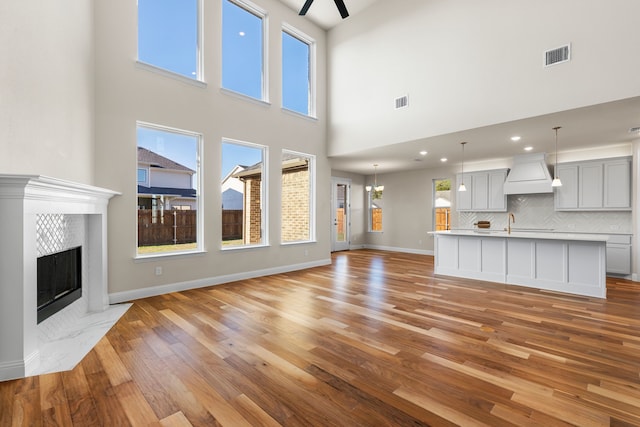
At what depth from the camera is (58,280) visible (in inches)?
121

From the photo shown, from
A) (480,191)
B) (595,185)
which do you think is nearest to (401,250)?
(480,191)

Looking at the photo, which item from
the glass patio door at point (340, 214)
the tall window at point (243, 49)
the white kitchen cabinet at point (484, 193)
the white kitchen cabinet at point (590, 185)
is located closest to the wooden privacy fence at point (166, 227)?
the tall window at point (243, 49)

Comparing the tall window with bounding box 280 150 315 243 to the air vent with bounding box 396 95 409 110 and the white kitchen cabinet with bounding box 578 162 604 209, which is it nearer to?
the air vent with bounding box 396 95 409 110

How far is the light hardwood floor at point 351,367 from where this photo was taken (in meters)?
1.78

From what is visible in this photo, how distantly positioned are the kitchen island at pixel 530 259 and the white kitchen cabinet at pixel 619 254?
149 centimetres

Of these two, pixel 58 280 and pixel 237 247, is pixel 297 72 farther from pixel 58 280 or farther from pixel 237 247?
pixel 58 280

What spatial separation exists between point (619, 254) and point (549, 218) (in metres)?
1.38

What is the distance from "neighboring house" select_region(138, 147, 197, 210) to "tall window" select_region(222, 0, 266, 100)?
5.81 feet

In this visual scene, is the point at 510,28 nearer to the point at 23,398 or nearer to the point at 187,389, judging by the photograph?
the point at 187,389

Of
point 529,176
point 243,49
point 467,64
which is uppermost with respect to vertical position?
point 243,49

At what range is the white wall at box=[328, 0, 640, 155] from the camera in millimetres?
3721

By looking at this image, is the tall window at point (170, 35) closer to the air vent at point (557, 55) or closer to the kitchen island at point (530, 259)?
the air vent at point (557, 55)

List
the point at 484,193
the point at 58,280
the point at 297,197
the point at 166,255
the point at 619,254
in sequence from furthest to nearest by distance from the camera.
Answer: the point at 484,193 → the point at 297,197 → the point at 619,254 → the point at 166,255 → the point at 58,280

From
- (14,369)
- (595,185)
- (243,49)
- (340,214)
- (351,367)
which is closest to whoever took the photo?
(14,369)
